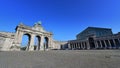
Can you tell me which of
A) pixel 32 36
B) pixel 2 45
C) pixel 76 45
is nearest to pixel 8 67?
pixel 2 45

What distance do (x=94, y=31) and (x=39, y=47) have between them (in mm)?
40758

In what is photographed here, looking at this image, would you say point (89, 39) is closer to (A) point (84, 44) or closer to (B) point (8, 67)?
(A) point (84, 44)

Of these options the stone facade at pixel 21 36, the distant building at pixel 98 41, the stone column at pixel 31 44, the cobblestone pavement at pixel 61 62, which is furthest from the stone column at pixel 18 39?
the distant building at pixel 98 41

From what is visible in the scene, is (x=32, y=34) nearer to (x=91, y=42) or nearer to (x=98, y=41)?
(x=91, y=42)

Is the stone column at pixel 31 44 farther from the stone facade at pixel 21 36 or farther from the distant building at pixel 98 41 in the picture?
the distant building at pixel 98 41

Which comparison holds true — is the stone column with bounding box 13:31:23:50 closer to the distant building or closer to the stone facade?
the stone facade

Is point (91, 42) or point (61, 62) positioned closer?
point (61, 62)

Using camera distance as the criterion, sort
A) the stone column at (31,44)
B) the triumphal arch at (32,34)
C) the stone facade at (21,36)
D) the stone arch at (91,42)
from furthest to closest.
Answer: the stone arch at (91,42) < the stone column at (31,44) < the triumphal arch at (32,34) < the stone facade at (21,36)

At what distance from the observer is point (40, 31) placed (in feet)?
139

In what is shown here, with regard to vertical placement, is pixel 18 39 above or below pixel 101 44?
above

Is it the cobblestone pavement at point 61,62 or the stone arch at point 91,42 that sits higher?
the stone arch at point 91,42

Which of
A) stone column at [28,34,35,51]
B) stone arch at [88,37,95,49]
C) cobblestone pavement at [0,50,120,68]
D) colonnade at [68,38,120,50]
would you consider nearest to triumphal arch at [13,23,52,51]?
stone column at [28,34,35,51]

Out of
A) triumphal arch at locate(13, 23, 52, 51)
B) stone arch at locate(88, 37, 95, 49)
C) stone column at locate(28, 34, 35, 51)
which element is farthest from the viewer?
stone arch at locate(88, 37, 95, 49)

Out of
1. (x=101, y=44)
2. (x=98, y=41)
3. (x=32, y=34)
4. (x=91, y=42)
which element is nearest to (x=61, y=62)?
(x=32, y=34)
